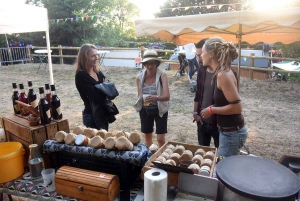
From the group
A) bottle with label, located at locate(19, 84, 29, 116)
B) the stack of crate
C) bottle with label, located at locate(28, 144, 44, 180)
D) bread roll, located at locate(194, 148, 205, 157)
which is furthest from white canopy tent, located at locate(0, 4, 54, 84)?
bread roll, located at locate(194, 148, 205, 157)

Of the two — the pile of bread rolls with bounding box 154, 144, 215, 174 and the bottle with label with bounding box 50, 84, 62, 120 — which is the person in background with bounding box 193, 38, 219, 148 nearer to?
the pile of bread rolls with bounding box 154, 144, 215, 174

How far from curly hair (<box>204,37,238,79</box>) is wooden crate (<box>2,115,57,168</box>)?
141 centimetres

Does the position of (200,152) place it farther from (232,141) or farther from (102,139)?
(102,139)

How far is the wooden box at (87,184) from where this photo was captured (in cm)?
143

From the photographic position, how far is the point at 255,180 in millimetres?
1174

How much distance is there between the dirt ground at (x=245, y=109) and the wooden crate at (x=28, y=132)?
2.99 meters

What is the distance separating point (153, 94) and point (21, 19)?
3.50 metres

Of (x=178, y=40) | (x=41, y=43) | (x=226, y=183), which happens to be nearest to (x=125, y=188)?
(x=226, y=183)

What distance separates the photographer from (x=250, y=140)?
14.8 ft

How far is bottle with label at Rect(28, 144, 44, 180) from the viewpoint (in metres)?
1.73

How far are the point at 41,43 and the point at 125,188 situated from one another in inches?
829

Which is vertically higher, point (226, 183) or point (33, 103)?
point (33, 103)

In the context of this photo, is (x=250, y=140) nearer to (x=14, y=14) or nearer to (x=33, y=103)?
(x=33, y=103)

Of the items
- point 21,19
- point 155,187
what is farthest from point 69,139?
point 21,19
